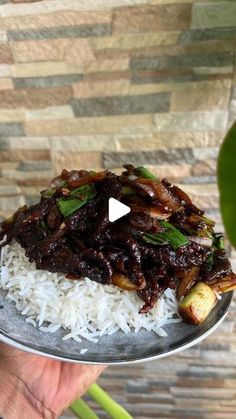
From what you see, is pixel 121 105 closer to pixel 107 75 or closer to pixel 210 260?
pixel 107 75

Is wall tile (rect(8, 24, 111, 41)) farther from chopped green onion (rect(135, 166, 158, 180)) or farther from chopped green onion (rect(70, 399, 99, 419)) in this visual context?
chopped green onion (rect(70, 399, 99, 419))

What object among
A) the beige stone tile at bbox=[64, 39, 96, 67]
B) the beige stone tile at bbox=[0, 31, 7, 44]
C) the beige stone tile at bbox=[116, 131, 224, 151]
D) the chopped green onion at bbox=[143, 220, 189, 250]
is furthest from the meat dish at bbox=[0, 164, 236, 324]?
the beige stone tile at bbox=[0, 31, 7, 44]

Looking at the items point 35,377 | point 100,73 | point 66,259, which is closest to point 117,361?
point 66,259

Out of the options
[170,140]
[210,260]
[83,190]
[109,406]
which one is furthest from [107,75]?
[109,406]

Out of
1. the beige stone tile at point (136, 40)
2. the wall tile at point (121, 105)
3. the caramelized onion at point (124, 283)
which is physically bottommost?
the caramelized onion at point (124, 283)

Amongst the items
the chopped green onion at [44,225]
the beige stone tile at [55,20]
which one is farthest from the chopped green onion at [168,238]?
the beige stone tile at [55,20]

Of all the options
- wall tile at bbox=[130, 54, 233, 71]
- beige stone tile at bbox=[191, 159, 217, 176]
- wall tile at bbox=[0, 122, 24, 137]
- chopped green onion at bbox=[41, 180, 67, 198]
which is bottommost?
beige stone tile at bbox=[191, 159, 217, 176]

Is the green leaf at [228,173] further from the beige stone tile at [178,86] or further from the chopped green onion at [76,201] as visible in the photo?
the beige stone tile at [178,86]
